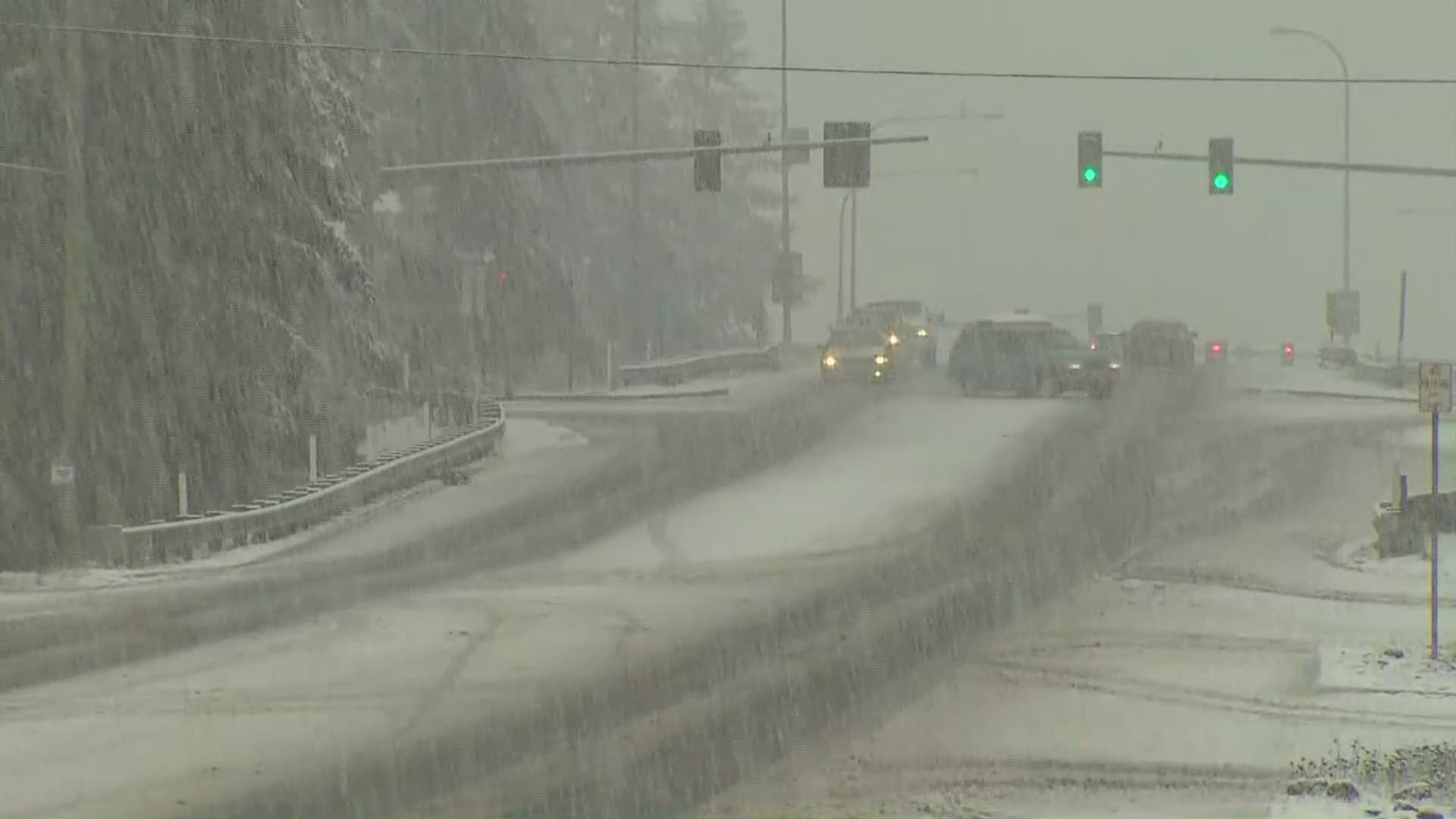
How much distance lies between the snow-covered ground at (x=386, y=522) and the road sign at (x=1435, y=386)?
1247cm

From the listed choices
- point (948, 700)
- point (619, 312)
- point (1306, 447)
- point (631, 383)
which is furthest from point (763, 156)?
point (948, 700)

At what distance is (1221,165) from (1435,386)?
89.5 ft

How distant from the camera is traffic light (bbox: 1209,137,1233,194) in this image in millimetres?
42812

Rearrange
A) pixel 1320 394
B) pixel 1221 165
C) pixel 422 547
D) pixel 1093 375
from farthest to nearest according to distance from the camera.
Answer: pixel 1320 394 → pixel 1093 375 → pixel 1221 165 → pixel 422 547

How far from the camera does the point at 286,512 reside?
26156 mm

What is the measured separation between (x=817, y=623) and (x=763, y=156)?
78844mm

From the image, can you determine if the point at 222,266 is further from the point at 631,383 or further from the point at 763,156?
the point at 763,156

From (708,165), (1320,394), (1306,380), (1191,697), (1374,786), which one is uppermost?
(708,165)

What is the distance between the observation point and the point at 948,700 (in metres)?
14.8

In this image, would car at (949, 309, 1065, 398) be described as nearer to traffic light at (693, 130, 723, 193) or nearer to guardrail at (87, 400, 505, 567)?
traffic light at (693, 130, 723, 193)

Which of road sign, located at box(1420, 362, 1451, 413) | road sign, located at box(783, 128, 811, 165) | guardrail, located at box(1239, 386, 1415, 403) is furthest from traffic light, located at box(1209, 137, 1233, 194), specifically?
road sign, located at box(1420, 362, 1451, 413)

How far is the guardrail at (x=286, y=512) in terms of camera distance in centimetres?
2344

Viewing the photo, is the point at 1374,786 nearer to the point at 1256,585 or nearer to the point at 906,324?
the point at 1256,585

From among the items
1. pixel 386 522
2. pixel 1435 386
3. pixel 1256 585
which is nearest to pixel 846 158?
pixel 386 522
